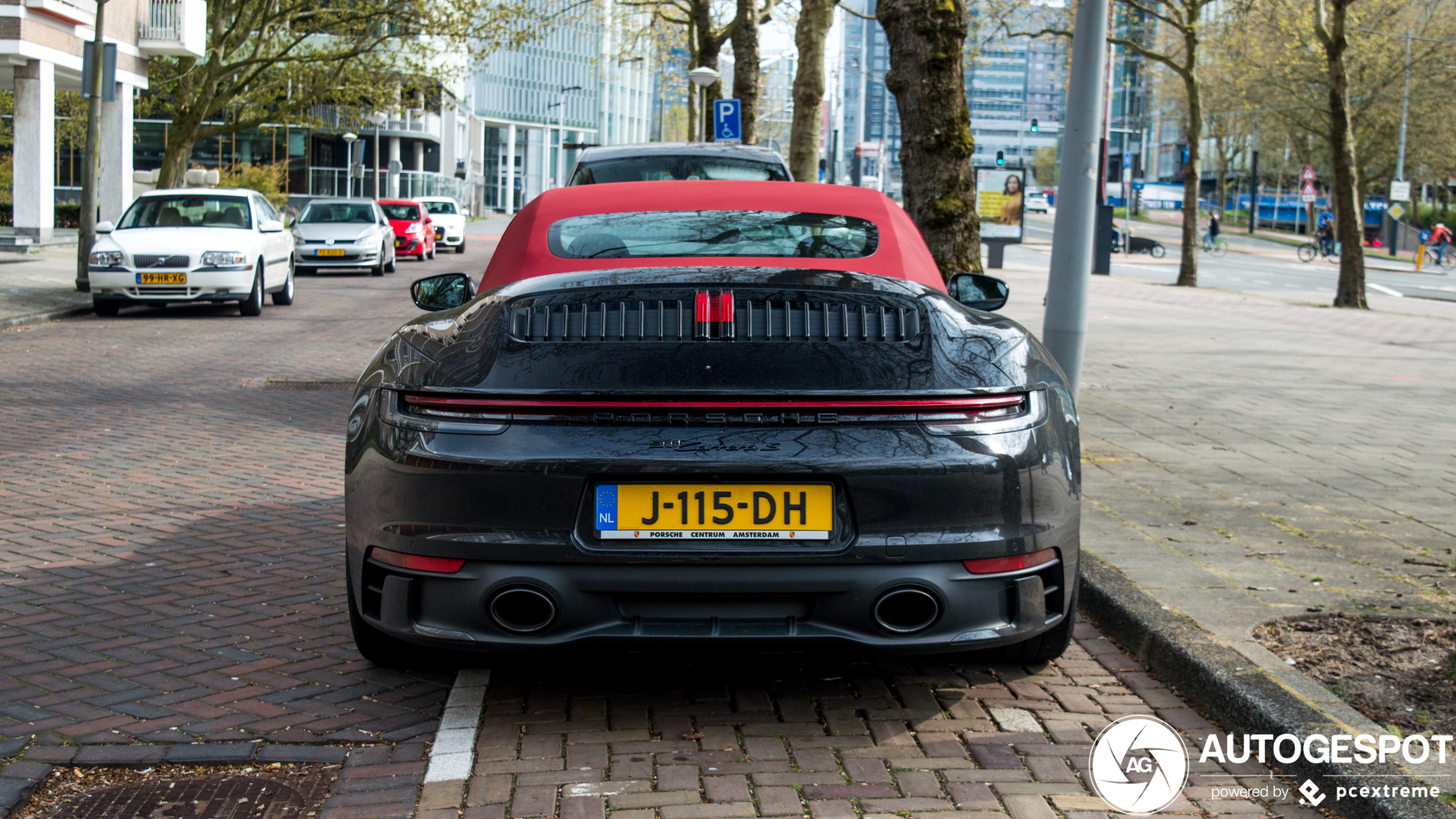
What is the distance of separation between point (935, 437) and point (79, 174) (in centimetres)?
5357

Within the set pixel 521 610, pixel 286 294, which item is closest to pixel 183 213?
Result: pixel 286 294

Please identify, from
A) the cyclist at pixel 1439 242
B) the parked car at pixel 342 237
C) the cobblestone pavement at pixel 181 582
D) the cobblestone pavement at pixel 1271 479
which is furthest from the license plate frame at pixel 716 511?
the cyclist at pixel 1439 242

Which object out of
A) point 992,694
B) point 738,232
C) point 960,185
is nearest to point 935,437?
point 992,694

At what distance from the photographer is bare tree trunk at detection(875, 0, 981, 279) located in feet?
29.3

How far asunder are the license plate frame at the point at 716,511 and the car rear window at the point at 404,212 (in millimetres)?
31093

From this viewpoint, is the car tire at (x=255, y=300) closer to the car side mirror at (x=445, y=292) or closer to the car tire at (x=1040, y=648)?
the car side mirror at (x=445, y=292)

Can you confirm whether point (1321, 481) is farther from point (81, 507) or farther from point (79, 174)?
point (79, 174)

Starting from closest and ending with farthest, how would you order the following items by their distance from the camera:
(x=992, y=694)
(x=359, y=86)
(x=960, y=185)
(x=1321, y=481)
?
(x=992, y=694) → (x=1321, y=481) → (x=960, y=185) → (x=359, y=86)

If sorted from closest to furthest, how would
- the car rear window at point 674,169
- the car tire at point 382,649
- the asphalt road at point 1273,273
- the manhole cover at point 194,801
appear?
the manhole cover at point 194,801
the car tire at point 382,649
the car rear window at point 674,169
the asphalt road at point 1273,273

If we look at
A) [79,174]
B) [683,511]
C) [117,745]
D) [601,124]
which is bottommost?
[117,745]

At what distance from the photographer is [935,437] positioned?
322 cm

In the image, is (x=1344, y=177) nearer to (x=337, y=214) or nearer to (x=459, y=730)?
(x=337, y=214)

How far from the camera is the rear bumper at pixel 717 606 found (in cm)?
318

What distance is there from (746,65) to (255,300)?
13388 millimetres
